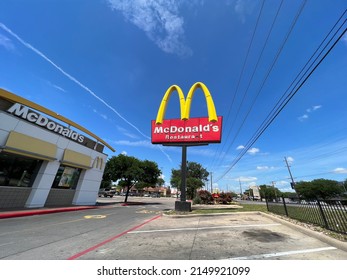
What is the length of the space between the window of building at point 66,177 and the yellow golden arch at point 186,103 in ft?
35.3

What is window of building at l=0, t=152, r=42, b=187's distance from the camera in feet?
42.4

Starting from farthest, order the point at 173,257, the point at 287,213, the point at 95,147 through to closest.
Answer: the point at 95,147 < the point at 287,213 < the point at 173,257

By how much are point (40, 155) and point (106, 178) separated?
15964 millimetres

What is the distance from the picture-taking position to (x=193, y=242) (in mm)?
5730

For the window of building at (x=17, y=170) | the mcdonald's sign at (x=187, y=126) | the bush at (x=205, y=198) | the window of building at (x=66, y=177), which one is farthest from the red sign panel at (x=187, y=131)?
the bush at (x=205, y=198)

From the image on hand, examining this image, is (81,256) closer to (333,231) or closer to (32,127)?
(333,231)

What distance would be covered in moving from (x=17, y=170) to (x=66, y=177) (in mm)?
4940

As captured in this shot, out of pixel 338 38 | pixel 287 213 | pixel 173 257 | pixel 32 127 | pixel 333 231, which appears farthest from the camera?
pixel 32 127

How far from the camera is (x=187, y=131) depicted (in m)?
16.4

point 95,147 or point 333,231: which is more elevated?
point 95,147

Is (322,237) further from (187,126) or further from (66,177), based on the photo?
(66,177)

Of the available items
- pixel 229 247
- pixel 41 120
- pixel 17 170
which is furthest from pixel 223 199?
pixel 41 120

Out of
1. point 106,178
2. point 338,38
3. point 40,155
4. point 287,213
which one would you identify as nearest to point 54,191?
point 40,155

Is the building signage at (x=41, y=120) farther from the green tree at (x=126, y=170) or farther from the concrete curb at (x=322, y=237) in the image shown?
the concrete curb at (x=322, y=237)
